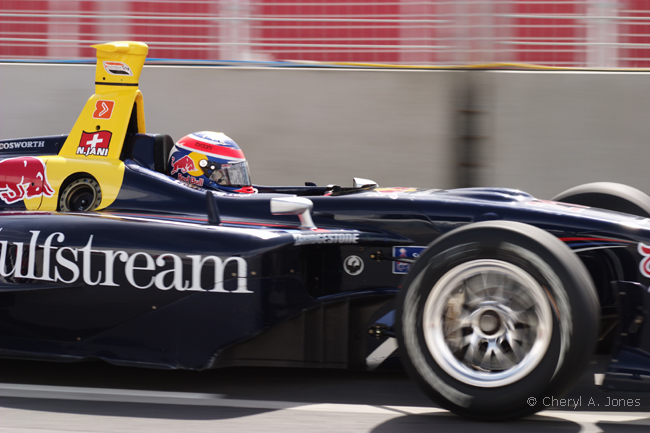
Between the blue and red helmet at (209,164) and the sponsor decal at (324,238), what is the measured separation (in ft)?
2.73

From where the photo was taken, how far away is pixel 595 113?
20.3 feet

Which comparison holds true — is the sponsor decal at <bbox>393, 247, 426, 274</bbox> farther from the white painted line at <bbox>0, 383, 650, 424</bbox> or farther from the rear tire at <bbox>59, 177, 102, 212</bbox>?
the rear tire at <bbox>59, 177, 102, 212</bbox>

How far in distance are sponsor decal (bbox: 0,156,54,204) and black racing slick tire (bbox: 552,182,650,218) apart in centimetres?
291

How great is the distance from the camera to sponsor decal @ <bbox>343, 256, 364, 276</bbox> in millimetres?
3385

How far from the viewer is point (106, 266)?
3215mm

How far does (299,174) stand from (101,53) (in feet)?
8.28

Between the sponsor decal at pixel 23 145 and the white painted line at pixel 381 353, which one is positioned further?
the sponsor decal at pixel 23 145

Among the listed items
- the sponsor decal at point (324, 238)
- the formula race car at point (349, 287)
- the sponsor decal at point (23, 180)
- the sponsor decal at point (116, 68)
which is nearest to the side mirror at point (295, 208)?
the formula race car at point (349, 287)

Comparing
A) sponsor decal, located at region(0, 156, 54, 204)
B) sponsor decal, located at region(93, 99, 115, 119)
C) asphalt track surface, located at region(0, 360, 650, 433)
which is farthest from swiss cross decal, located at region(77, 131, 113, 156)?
asphalt track surface, located at region(0, 360, 650, 433)

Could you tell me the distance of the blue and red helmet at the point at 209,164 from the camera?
394cm

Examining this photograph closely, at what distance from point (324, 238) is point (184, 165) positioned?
1.06 m

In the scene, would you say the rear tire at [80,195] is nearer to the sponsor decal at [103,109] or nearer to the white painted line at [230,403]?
the sponsor decal at [103,109]

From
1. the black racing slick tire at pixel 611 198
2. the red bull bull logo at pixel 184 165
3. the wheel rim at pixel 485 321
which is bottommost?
the wheel rim at pixel 485 321

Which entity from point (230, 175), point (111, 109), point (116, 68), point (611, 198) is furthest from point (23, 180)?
point (611, 198)
